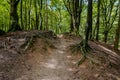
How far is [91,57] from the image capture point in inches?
403

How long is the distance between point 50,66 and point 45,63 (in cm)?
38

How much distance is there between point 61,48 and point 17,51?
3.09 metres

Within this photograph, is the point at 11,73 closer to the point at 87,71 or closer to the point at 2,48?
the point at 2,48

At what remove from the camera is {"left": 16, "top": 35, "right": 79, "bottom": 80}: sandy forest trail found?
840 cm

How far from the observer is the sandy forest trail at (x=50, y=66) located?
840 cm

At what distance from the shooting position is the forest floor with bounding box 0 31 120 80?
8461 mm

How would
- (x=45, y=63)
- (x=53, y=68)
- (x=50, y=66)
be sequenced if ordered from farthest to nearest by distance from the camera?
(x=45, y=63), (x=50, y=66), (x=53, y=68)

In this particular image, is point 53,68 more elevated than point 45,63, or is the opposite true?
point 45,63

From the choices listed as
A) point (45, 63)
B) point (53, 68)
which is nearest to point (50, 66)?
point (53, 68)

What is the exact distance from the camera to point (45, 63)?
9.72 metres

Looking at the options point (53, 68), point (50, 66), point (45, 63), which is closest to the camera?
point (53, 68)

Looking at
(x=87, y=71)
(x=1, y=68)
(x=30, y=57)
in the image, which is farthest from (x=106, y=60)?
(x=1, y=68)

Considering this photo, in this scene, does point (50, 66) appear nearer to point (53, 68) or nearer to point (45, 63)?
point (53, 68)

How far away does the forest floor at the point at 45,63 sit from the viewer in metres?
8.46
